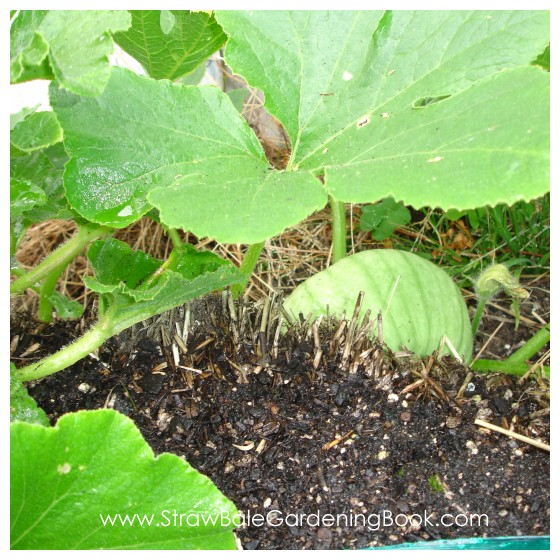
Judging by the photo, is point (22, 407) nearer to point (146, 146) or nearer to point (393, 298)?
point (146, 146)

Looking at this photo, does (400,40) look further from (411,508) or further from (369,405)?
(411,508)

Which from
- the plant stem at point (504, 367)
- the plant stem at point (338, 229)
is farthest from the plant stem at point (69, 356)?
the plant stem at point (504, 367)

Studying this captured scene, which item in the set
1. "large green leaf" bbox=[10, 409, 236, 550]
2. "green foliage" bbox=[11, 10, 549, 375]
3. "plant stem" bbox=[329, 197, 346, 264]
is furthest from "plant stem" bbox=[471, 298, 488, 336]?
"large green leaf" bbox=[10, 409, 236, 550]

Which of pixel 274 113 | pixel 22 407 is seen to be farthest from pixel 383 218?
pixel 22 407

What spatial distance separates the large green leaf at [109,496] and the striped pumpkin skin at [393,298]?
1.43 feet

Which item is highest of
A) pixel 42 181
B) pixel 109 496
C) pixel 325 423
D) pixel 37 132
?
pixel 37 132

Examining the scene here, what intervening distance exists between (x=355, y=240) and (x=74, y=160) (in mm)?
863

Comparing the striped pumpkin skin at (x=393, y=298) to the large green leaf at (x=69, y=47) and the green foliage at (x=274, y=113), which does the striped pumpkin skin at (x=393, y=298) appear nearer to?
the green foliage at (x=274, y=113)

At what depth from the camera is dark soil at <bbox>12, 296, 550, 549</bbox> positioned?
1102 mm

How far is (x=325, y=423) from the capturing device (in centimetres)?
117

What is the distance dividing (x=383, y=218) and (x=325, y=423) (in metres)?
0.70

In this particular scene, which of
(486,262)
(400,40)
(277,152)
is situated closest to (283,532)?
(400,40)

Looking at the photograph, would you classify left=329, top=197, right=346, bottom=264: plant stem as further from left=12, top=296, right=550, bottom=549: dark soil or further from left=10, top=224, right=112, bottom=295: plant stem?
left=10, top=224, right=112, bottom=295: plant stem

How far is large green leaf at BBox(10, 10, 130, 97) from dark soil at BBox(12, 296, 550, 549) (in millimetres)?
487
